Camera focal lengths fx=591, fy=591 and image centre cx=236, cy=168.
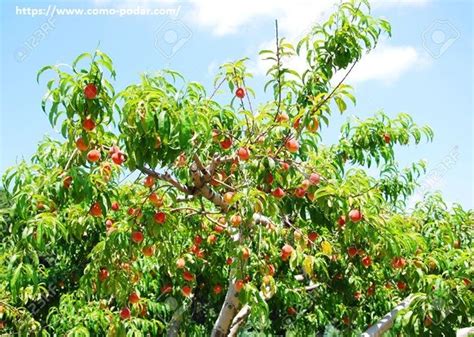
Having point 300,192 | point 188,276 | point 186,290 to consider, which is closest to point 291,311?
point 186,290

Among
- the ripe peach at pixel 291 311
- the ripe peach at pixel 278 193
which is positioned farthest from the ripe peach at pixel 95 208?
the ripe peach at pixel 291 311

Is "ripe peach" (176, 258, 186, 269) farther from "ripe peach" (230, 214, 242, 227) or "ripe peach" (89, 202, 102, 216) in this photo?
"ripe peach" (89, 202, 102, 216)

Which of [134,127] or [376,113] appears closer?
[134,127]

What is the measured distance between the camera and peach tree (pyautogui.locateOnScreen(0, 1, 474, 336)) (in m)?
2.38

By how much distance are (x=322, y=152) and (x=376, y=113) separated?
454 millimetres

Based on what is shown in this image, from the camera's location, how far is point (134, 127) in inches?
88.0

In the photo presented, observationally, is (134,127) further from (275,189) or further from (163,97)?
(275,189)

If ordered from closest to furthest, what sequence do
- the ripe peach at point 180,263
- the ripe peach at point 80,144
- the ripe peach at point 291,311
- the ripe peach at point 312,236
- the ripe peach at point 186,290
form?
1. the ripe peach at point 80,144
2. the ripe peach at point 312,236
3. the ripe peach at point 180,263
4. the ripe peach at point 186,290
5. the ripe peach at point 291,311

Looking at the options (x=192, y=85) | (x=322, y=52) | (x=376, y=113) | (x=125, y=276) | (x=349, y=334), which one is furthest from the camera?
(x=349, y=334)

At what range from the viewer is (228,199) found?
9.16 feet

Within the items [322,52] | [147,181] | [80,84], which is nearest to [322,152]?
[322,52]

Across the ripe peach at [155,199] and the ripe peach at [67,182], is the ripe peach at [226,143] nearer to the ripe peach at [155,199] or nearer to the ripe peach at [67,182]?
the ripe peach at [155,199]

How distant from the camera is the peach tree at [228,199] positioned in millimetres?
2385

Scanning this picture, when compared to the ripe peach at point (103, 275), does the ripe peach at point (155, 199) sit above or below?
Result: above
